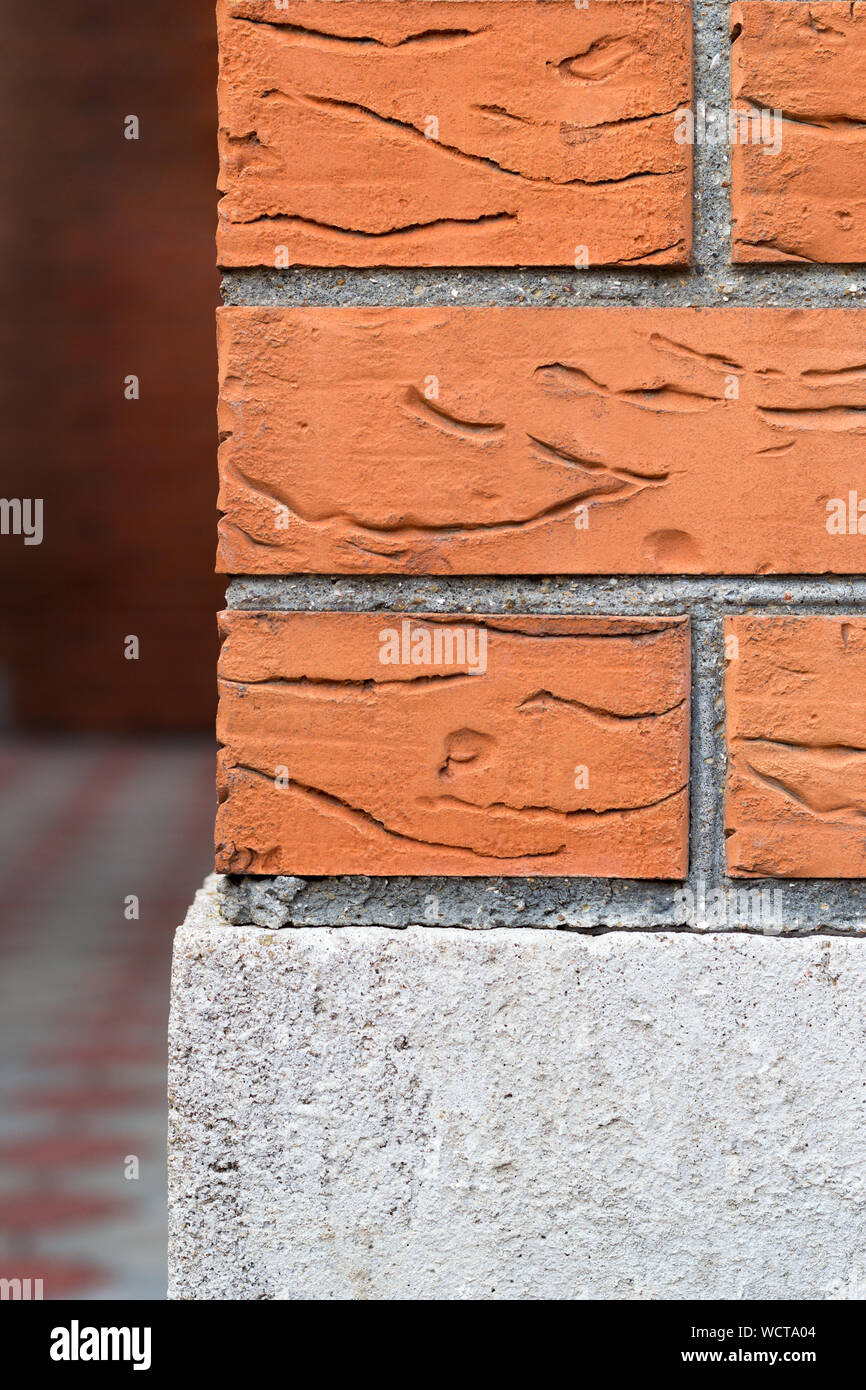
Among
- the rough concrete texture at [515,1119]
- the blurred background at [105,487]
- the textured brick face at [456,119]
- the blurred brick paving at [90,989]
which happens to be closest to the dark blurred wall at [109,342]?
the blurred background at [105,487]

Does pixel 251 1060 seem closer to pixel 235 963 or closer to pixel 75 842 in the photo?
pixel 235 963

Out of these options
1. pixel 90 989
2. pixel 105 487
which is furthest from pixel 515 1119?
pixel 105 487

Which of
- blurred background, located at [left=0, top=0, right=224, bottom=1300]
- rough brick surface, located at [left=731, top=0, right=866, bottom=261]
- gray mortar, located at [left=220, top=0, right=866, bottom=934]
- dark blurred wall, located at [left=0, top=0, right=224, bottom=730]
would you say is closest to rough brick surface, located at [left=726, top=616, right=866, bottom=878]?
gray mortar, located at [left=220, top=0, right=866, bottom=934]

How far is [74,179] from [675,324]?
519 centimetres

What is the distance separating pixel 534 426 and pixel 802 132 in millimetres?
338

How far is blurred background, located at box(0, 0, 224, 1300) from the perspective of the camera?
17.1 ft

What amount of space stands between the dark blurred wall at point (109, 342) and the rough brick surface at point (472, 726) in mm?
4634

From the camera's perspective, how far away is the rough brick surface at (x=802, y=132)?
104 centimetres

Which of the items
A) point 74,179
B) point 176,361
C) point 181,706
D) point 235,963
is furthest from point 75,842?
point 235,963

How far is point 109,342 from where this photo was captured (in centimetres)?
557

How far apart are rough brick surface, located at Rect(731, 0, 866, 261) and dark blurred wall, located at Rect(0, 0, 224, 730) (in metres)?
4.61

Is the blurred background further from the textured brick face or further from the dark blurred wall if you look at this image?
the textured brick face

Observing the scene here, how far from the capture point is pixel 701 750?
3.50ft

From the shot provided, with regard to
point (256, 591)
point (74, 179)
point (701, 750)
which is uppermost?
point (74, 179)
